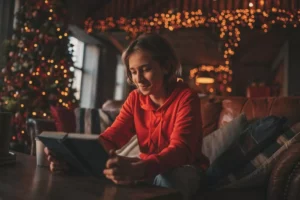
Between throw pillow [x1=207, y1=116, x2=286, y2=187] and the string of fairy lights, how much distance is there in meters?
4.31

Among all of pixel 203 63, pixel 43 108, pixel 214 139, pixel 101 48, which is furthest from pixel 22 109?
pixel 203 63

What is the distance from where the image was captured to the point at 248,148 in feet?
4.67

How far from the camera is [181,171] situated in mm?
1104

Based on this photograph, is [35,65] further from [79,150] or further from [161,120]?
[79,150]

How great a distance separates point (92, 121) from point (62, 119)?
25 centimetres

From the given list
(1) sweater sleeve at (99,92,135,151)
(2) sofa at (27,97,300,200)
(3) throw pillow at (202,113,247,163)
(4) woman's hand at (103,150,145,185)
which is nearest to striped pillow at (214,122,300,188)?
(2) sofa at (27,97,300,200)

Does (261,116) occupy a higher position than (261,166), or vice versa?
(261,116)

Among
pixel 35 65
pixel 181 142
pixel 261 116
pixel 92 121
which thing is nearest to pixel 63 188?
pixel 181 142

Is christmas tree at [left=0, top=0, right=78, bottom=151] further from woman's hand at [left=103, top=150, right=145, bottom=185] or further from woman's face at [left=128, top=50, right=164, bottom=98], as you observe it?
woman's hand at [left=103, top=150, right=145, bottom=185]

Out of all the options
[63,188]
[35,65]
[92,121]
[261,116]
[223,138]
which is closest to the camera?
[63,188]

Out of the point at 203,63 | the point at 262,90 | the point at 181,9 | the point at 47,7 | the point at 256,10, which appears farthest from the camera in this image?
the point at 203,63

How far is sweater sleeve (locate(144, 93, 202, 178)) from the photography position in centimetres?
96

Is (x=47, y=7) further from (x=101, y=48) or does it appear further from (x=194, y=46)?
(x=194, y=46)

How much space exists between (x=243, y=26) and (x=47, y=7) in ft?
10.7
